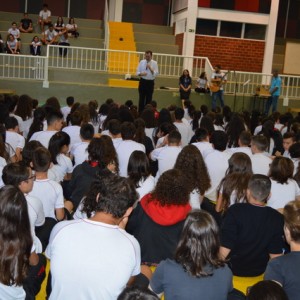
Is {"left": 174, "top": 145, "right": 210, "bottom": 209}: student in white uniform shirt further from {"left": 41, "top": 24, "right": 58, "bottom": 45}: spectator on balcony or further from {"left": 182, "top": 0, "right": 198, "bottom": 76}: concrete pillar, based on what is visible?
{"left": 41, "top": 24, "right": 58, "bottom": 45}: spectator on balcony

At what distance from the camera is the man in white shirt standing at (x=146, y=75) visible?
11.5m

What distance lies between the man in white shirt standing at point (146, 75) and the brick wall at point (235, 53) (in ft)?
16.6

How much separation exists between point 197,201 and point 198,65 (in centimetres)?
1154

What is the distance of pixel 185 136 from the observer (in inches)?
313

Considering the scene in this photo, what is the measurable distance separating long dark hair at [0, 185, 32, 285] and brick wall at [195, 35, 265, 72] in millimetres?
14321

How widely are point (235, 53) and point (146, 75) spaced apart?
5.86 meters

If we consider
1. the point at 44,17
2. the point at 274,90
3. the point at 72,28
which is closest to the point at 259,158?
the point at 274,90

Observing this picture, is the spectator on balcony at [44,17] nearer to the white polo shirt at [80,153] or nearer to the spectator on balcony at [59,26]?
the spectator on balcony at [59,26]

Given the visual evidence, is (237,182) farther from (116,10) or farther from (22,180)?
(116,10)

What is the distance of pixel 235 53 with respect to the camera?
54.0 ft

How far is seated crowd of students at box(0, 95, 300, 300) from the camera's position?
2.46 m

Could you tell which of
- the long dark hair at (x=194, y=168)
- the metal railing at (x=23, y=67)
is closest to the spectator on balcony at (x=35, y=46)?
the metal railing at (x=23, y=67)

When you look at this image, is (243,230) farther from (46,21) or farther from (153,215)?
(46,21)

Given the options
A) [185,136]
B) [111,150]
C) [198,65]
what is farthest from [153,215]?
[198,65]
